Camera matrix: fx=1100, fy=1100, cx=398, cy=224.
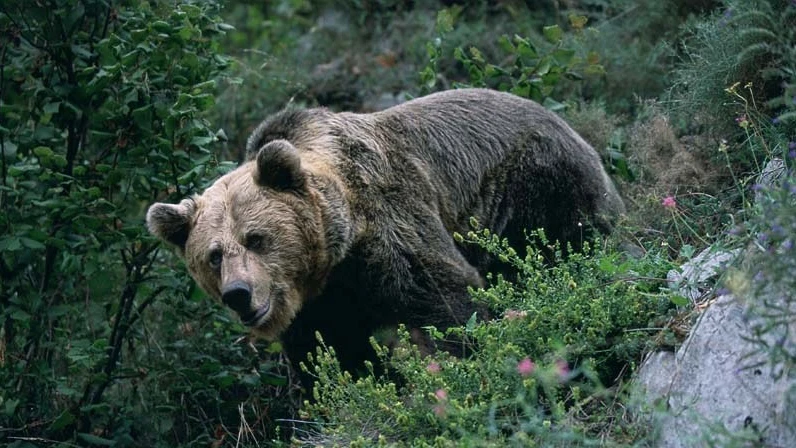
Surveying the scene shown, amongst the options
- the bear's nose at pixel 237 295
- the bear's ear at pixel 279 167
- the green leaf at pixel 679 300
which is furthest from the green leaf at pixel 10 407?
the green leaf at pixel 679 300

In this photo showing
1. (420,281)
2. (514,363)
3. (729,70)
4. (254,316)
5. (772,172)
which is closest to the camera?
(514,363)

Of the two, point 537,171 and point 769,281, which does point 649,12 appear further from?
point 769,281

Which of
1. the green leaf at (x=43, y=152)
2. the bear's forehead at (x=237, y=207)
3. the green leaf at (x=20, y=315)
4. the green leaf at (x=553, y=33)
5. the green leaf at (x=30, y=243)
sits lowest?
the green leaf at (x=20, y=315)

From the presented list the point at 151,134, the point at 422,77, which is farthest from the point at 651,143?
the point at 151,134

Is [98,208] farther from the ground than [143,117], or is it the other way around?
[143,117]

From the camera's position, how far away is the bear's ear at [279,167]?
5.43 m

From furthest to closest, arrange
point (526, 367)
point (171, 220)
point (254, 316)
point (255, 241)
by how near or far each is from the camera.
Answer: point (171, 220), point (255, 241), point (254, 316), point (526, 367)

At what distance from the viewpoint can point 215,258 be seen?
17.5ft

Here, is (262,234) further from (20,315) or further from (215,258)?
(20,315)

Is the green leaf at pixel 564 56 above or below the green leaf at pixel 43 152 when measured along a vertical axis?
above

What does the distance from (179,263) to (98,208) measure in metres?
0.75

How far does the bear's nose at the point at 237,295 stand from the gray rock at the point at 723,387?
1.84 meters

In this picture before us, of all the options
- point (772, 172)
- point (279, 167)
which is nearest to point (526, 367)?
point (772, 172)

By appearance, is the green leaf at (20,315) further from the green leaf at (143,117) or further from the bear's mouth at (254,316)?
the bear's mouth at (254,316)
